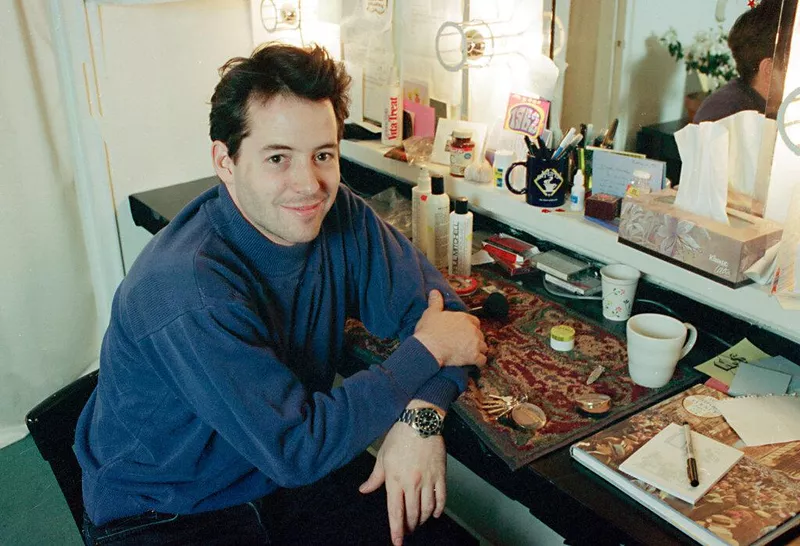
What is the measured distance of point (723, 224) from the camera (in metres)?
1.37

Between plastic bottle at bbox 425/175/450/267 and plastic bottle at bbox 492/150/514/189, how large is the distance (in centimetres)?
17

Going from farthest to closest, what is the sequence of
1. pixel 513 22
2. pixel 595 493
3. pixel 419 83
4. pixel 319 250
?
1. pixel 419 83
2. pixel 513 22
3. pixel 319 250
4. pixel 595 493

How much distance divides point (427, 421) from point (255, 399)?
0.29m

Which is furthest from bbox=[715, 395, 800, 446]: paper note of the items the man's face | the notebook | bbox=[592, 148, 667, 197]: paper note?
the man's face

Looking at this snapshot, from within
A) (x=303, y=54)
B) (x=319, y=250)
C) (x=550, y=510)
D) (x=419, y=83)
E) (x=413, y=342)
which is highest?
(x=303, y=54)

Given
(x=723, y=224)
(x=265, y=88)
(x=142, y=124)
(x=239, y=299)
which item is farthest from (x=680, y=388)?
(x=142, y=124)

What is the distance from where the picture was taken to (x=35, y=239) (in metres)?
2.29

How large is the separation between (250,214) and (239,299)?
0.18m

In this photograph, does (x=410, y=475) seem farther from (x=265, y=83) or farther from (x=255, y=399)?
(x=265, y=83)

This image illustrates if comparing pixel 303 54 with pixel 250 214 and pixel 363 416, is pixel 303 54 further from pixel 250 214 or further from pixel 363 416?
pixel 363 416

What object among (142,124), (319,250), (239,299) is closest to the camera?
(239,299)

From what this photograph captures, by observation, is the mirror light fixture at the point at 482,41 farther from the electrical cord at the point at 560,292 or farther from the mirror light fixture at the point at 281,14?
the mirror light fixture at the point at 281,14

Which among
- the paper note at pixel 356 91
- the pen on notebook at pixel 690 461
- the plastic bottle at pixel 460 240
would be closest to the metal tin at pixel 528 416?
the pen on notebook at pixel 690 461

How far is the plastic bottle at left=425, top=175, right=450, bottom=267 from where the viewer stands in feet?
5.65
